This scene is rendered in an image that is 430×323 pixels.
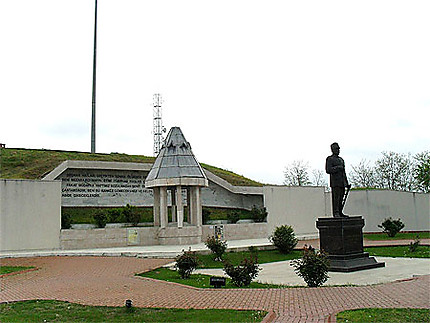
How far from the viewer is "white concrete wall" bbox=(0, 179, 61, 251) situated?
2167 cm

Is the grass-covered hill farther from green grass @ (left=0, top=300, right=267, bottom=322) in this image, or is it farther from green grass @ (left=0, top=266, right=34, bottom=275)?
green grass @ (left=0, top=300, right=267, bottom=322)

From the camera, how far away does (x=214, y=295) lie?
9.77m

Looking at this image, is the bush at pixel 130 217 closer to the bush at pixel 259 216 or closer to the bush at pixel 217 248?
the bush at pixel 259 216

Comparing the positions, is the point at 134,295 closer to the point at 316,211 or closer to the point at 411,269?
the point at 411,269

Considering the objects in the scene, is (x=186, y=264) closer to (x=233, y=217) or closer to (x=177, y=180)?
(x=177, y=180)

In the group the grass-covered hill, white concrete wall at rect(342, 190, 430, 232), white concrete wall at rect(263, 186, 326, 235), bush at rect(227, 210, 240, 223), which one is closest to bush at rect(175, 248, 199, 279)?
bush at rect(227, 210, 240, 223)

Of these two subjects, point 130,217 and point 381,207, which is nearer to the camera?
point 130,217

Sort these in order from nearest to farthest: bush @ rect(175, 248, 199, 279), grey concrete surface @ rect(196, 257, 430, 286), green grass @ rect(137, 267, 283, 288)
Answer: green grass @ rect(137, 267, 283, 288), grey concrete surface @ rect(196, 257, 430, 286), bush @ rect(175, 248, 199, 279)

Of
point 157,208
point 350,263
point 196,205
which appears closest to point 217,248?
point 350,263

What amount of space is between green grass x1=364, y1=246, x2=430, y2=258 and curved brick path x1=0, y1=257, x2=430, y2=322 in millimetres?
6713

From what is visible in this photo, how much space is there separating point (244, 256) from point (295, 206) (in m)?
13.3

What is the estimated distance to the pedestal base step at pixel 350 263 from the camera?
13711 millimetres

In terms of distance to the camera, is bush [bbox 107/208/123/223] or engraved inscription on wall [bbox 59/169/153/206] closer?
bush [bbox 107/208/123/223]

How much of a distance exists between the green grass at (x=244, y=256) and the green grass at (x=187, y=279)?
2.01m
